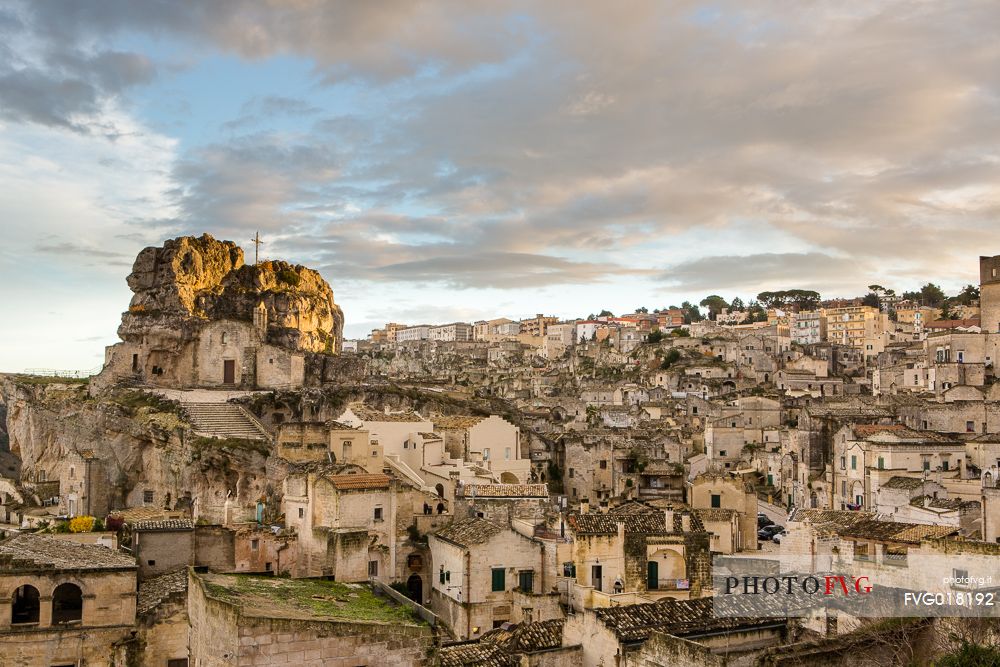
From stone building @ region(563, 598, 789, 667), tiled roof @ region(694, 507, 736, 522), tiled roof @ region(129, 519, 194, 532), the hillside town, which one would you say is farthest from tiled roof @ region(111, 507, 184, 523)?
tiled roof @ region(694, 507, 736, 522)

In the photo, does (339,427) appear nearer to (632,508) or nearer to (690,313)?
(632,508)

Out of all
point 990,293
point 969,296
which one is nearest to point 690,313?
point 969,296

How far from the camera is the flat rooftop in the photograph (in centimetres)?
2300

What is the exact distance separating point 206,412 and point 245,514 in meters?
12.2

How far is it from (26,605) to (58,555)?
5.77 feet

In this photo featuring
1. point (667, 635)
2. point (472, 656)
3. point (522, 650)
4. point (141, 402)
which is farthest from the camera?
point (141, 402)

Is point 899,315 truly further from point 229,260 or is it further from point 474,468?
point 474,468

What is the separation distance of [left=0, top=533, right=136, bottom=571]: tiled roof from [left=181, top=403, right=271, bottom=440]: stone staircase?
1751cm

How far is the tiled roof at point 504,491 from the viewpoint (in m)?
36.1

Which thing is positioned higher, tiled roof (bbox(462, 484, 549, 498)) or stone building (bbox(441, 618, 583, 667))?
tiled roof (bbox(462, 484, 549, 498))

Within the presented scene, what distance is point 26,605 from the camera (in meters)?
27.8

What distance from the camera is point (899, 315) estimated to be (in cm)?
12719

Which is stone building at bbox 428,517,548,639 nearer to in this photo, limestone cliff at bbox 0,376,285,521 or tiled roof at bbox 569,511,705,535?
tiled roof at bbox 569,511,705,535

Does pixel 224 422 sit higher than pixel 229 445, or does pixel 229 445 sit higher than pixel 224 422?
pixel 224 422
